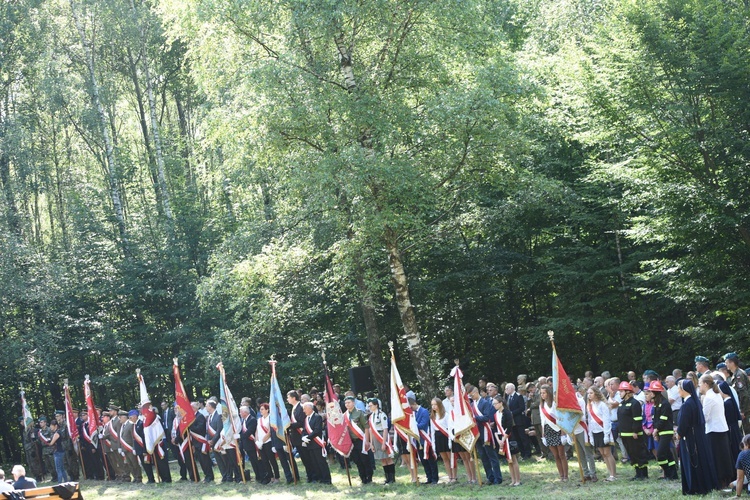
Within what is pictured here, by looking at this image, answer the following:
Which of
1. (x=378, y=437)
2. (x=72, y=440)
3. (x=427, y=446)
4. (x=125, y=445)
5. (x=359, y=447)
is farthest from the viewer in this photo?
(x=72, y=440)

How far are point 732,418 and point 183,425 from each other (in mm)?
11338

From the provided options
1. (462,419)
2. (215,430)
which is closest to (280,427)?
(215,430)

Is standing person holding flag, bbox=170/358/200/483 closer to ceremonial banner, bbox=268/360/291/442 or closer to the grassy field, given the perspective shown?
the grassy field

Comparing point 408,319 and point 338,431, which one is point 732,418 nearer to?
point 338,431

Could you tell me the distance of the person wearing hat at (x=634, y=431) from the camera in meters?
11.8

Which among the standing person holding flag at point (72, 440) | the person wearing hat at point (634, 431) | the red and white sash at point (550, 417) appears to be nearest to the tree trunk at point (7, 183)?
the standing person holding flag at point (72, 440)

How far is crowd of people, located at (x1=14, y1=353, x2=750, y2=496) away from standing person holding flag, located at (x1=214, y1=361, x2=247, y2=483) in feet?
0.14

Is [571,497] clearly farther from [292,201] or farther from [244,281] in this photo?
[292,201]

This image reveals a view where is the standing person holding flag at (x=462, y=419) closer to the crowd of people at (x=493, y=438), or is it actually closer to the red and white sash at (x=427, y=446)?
the crowd of people at (x=493, y=438)

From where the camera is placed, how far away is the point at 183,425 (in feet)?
57.4

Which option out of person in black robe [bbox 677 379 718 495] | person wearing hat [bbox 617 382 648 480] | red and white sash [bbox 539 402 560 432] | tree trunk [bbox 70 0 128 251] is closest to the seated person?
red and white sash [bbox 539 402 560 432]

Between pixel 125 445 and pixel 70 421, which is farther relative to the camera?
pixel 70 421

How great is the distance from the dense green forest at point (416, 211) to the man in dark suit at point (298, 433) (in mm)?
2934

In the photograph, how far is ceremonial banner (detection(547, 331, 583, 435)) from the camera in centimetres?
1206
